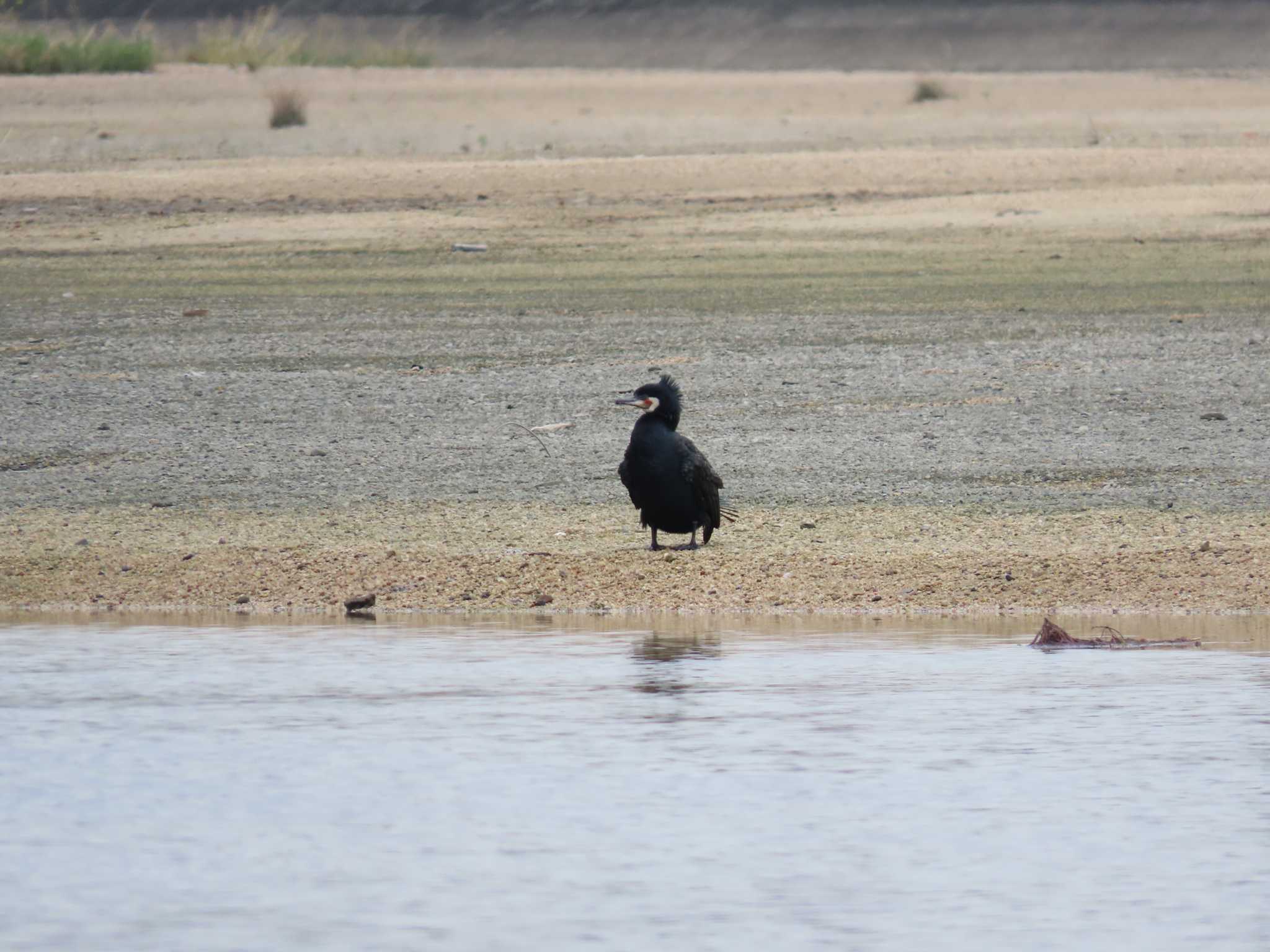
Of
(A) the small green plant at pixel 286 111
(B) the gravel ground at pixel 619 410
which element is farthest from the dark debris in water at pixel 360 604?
(A) the small green plant at pixel 286 111

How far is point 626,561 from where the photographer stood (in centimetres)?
991

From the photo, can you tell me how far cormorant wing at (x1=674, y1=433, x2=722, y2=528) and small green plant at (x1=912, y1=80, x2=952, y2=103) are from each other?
3166cm

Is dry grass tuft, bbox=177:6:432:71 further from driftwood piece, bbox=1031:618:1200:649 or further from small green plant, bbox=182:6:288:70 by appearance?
driftwood piece, bbox=1031:618:1200:649

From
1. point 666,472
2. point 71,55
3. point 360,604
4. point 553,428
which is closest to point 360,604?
point 360,604

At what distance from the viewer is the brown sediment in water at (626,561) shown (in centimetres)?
938

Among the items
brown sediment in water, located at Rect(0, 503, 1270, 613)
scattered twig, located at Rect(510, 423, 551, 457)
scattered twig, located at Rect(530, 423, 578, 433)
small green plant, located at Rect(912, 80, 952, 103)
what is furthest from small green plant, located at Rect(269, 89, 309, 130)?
brown sediment in water, located at Rect(0, 503, 1270, 613)

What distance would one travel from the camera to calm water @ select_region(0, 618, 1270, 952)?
538 centimetres

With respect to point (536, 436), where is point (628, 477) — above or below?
below

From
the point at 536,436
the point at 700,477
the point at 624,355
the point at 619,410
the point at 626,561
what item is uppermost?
the point at 624,355

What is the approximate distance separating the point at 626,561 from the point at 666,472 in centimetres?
54

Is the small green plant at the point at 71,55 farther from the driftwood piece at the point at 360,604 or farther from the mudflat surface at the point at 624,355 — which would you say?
the driftwood piece at the point at 360,604

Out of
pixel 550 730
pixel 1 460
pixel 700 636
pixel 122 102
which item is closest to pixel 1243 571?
pixel 700 636

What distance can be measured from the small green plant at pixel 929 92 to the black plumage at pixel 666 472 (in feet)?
104

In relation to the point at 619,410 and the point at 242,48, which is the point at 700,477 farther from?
the point at 242,48
